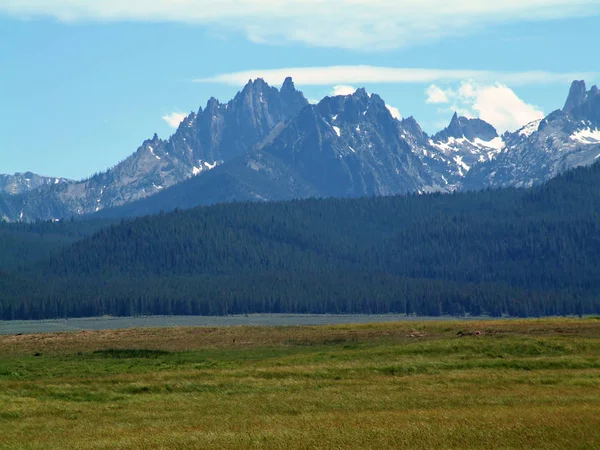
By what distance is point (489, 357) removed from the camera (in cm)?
7612

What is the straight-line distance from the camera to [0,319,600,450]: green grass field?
4806cm

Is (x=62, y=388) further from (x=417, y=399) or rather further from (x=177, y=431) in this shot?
(x=417, y=399)

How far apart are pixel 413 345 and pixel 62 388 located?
29310 millimetres

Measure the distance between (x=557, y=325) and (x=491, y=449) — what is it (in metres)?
55.9

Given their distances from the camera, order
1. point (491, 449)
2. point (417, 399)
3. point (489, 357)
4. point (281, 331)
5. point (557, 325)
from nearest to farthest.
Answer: point (491, 449)
point (417, 399)
point (489, 357)
point (557, 325)
point (281, 331)

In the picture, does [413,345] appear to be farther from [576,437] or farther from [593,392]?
[576,437]

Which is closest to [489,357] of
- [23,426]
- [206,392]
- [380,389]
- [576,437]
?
[380,389]

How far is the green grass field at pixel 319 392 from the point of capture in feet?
158

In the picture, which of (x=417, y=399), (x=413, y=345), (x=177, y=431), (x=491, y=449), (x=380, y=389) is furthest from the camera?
(x=413, y=345)

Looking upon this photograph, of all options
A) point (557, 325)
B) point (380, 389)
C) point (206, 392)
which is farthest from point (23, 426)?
point (557, 325)

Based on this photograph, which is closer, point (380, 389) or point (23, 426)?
point (23, 426)

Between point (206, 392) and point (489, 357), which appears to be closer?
point (206, 392)

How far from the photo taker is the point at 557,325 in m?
98.6

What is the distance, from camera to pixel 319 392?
6253 cm
